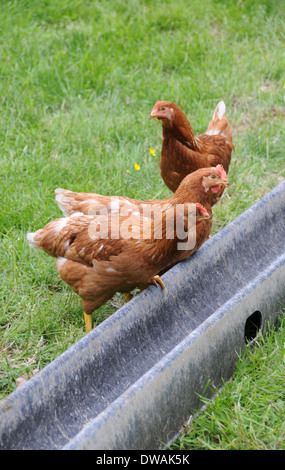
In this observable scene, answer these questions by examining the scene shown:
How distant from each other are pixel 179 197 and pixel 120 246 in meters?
0.42

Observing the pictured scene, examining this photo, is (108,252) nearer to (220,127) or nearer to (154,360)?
(154,360)

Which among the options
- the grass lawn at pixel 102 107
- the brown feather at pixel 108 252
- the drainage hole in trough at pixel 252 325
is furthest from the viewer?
the grass lawn at pixel 102 107

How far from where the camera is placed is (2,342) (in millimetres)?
3082

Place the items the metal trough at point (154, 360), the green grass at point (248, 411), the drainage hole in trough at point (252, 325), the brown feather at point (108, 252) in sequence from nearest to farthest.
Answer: the metal trough at point (154, 360) < the green grass at point (248, 411) < the brown feather at point (108, 252) < the drainage hole in trough at point (252, 325)

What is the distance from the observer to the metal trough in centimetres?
221

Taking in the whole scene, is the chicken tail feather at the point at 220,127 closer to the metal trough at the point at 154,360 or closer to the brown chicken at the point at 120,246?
the metal trough at the point at 154,360

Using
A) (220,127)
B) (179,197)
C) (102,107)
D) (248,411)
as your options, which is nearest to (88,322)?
(179,197)

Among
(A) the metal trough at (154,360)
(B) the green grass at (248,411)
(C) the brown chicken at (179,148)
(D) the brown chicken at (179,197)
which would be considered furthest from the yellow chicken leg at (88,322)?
(C) the brown chicken at (179,148)

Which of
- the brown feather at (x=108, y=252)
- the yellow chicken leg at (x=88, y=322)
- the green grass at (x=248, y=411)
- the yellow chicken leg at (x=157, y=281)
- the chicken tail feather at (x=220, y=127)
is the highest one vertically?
the chicken tail feather at (x=220, y=127)

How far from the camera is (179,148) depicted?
3549 mm

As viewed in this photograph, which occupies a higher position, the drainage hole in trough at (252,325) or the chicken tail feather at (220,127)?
the chicken tail feather at (220,127)

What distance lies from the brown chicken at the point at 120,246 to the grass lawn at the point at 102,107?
0.34 meters

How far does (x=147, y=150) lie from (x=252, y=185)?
0.89 meters

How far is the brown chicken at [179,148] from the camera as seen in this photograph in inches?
137
